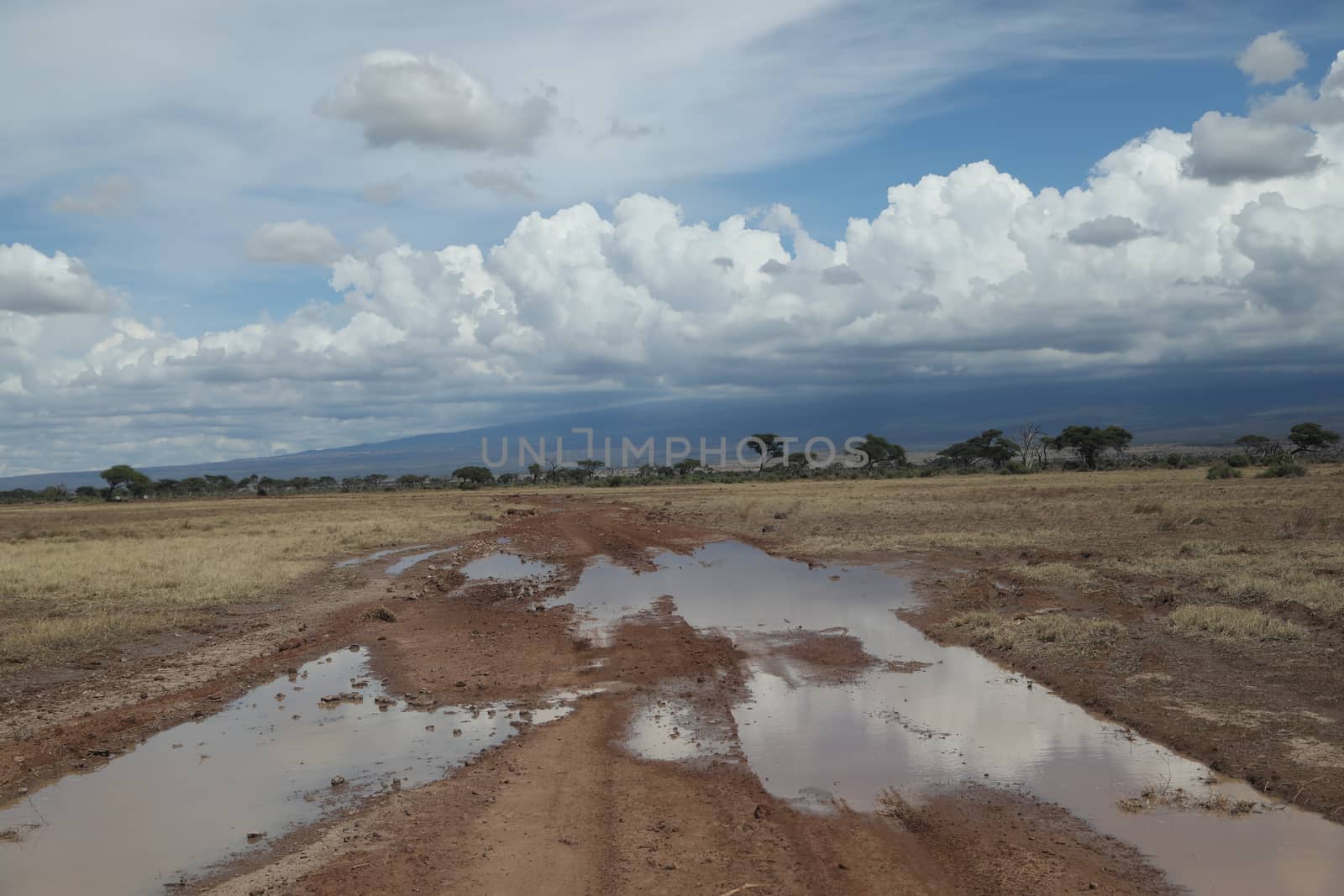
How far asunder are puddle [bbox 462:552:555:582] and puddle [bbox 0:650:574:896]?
12234 mm

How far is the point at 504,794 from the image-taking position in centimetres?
796

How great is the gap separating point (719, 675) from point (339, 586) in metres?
13.1

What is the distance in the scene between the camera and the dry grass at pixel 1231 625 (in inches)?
507

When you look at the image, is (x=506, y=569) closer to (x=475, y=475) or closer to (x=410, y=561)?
(x=410, y=561)

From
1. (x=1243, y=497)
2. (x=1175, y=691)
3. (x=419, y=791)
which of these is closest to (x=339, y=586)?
(x=419, y=791)

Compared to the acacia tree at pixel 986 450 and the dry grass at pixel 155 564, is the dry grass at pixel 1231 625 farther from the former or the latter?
the acacia tree at pixel 986 450

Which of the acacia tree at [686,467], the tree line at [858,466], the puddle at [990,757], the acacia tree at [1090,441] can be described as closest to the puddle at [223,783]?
the puddle at [990,757]

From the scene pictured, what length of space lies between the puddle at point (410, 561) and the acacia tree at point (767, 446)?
10026 cm

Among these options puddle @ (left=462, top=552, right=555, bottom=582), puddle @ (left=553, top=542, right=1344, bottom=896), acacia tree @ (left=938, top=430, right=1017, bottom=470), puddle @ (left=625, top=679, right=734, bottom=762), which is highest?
acacia tree @ (left=938, top=430, right=1017, bottom=470)

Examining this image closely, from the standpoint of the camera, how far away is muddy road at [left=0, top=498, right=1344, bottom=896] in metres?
6.59

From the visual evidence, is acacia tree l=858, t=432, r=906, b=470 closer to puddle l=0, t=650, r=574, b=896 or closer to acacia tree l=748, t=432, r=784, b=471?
acacia tree l=748, t=432, r=784, b=471

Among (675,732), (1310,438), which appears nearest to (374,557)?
(675,732)

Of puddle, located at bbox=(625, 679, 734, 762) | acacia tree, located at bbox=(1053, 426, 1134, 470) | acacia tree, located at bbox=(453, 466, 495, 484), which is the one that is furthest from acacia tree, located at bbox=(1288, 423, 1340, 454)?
puddle, located at bbox=(625, 679, 734, 762)

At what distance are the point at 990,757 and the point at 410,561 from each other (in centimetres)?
2205
